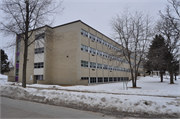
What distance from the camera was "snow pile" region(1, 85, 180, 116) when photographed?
19.0 feet

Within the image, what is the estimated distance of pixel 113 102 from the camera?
672 centimetres

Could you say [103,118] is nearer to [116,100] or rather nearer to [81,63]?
[116,100]

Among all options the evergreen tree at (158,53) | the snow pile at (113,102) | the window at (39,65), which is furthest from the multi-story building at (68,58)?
the snow pile at (113,102)

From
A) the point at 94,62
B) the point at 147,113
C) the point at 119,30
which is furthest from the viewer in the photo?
the point at 94,62

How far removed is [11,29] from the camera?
46.2 feet

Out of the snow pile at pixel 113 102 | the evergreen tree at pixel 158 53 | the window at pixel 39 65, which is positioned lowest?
the snow pile at pixel 113 102

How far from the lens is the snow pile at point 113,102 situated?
228 inches

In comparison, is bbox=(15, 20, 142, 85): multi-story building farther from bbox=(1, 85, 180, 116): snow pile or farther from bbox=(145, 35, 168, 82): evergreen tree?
bbox=(1, 85, 180, 116): snow pile

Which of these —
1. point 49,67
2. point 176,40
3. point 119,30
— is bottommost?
point 49,67

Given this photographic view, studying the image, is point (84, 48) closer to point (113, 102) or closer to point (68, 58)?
point (68, 58)

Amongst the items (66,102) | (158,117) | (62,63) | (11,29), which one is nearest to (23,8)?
(11,29)

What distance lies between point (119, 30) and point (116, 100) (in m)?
14.2

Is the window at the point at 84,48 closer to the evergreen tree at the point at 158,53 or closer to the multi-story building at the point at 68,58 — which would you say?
the multi-story building at the point at 68,58

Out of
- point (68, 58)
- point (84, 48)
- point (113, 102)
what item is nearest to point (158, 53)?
point (84, 48)
